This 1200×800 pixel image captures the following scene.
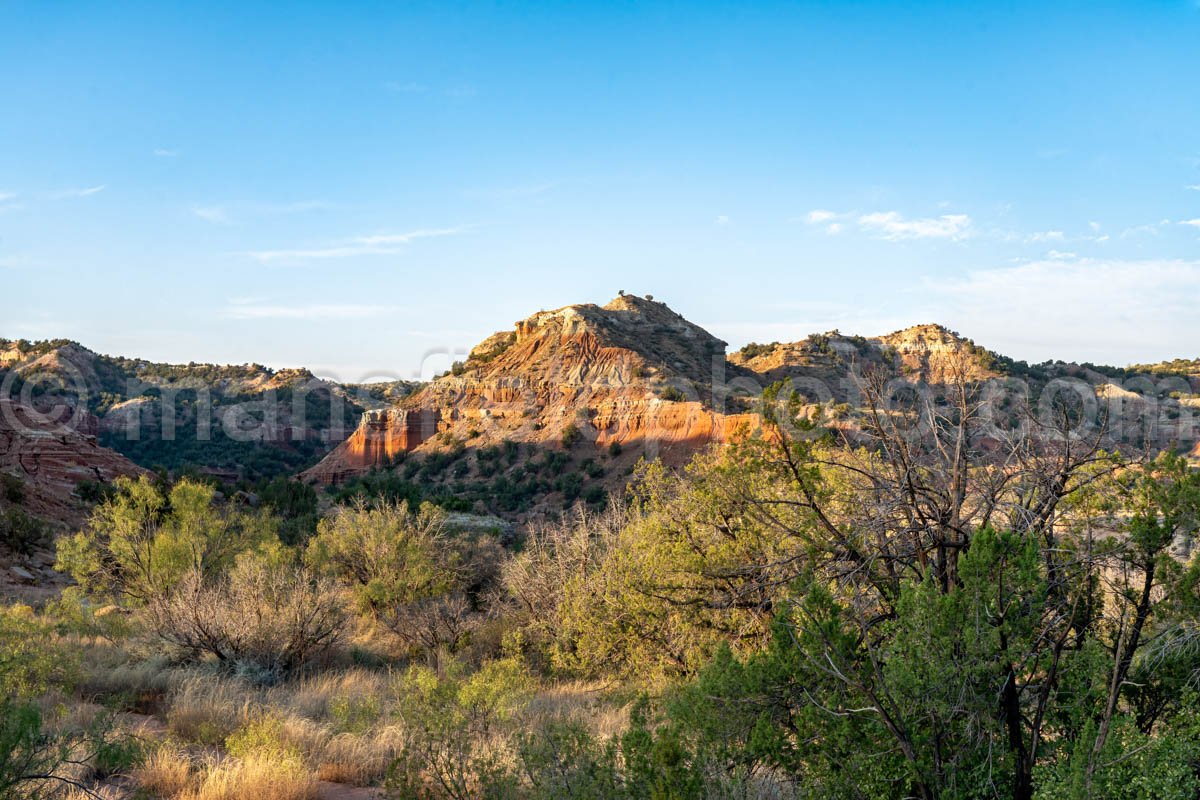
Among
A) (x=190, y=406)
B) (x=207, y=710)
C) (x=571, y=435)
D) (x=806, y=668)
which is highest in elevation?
(x=190, y=406)

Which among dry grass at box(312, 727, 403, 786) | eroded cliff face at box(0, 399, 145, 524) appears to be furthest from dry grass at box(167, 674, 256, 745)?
Result: eroded cliff face at box(0, 399, 145, 524)

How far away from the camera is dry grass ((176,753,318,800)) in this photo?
6.30 m

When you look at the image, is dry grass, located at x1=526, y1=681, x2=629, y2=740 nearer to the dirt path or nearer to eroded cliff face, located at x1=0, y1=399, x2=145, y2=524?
the dirt path

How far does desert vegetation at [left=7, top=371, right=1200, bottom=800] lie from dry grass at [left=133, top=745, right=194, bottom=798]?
20mm

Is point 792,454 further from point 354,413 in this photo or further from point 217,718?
point 354,413

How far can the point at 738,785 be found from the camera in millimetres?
4359

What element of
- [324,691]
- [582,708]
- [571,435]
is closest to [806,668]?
[582,708]

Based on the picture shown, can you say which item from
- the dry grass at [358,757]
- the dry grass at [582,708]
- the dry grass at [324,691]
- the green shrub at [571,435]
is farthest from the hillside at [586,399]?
the dry grass at [358,757]

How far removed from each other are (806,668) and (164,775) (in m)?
5.72

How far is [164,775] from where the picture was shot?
22.0 ft

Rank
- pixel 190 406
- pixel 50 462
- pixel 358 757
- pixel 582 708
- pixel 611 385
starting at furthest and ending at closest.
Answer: pixel 190 406 < pixel 611 385 < pixel 50 462 < pixel 582 708 < pixel 358 757

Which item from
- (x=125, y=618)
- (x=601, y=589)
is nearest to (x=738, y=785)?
(x=601, y=589)

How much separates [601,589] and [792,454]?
18.6 feet

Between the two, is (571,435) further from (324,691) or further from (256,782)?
(256,782)
